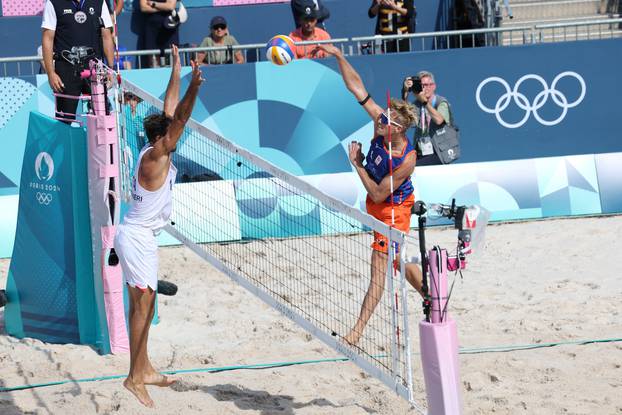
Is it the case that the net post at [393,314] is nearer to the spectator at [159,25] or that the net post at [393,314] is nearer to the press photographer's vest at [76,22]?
the press photographer's vest at [76,22]

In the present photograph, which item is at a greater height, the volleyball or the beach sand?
the volleyball

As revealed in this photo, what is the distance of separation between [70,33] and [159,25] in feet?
11.2

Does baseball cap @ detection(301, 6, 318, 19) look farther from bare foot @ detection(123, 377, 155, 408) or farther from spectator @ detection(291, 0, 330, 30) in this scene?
bare foot @ detection(123, 377, 155, 408)

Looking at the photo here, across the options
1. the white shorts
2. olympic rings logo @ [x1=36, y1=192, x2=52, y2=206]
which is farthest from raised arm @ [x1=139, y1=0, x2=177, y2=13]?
the white shorts

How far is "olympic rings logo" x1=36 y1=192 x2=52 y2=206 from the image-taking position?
314 inches

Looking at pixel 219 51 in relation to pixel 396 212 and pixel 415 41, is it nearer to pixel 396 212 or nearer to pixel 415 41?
pixel 415 41

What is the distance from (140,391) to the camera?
6586 millimetres

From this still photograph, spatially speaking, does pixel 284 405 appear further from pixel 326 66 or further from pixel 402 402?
pixel 326 66

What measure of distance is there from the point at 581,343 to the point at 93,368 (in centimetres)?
349

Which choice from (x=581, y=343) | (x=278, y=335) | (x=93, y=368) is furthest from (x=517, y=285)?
(x=93, y=368)

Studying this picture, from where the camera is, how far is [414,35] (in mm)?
11453

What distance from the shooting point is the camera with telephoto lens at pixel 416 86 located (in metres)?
10.8

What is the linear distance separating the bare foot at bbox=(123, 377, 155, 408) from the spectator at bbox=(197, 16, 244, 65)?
18.5 feet

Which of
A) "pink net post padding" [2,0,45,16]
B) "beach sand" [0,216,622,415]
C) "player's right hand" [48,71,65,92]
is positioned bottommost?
"beach sand" [0,216,622,415]
